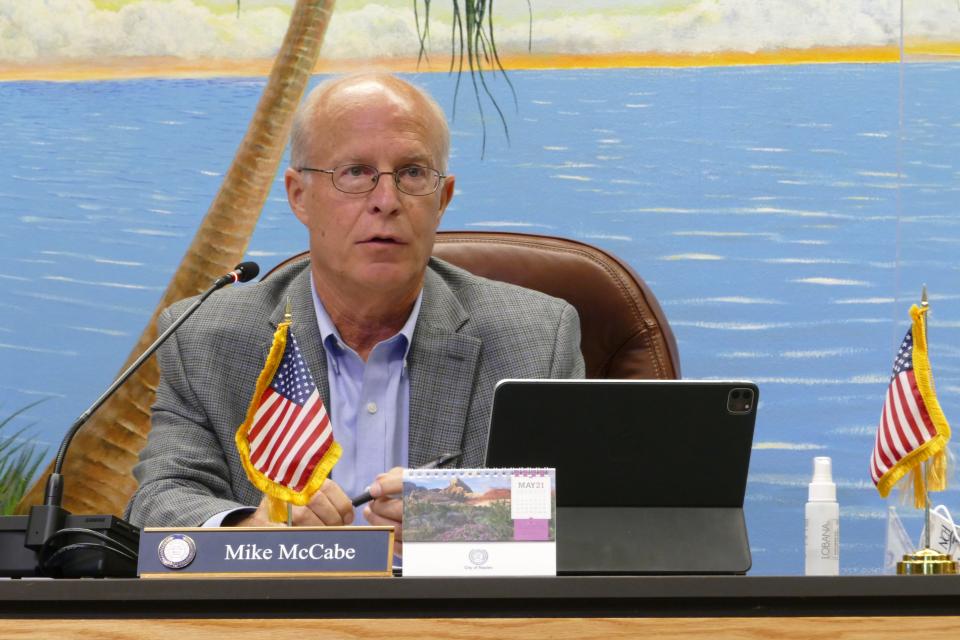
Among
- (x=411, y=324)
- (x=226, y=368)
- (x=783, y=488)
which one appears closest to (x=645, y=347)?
(x=411, y=324)

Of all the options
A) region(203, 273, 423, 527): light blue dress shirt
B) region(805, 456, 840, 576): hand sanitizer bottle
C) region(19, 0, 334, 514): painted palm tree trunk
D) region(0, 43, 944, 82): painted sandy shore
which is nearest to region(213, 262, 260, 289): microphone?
region(203, 273, 423, 527): light blue dress shirt

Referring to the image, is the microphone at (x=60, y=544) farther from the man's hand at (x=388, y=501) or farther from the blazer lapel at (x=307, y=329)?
the blazer lapel at (x=307, y=329)

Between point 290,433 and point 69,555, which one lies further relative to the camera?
point 290,433

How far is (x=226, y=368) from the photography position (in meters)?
2.20

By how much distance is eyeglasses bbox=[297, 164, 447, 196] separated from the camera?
222cm

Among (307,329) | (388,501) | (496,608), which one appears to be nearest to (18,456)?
(307,329)

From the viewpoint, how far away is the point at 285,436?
5.34ft

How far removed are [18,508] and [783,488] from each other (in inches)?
81.8

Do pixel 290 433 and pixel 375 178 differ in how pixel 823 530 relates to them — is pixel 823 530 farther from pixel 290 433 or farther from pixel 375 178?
pixel 375 178

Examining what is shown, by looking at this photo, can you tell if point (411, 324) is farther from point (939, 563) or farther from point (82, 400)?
point (82, 400)

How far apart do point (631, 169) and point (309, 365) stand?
1375 millimetres

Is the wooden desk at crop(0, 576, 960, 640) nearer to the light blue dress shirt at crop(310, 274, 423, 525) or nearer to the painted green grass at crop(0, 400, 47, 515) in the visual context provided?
the light blue dress shirt at crop(310, 274, 423, 525)

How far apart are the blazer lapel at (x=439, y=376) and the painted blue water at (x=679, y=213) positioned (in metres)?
1.01

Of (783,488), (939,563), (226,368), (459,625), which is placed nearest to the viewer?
(459,625)
